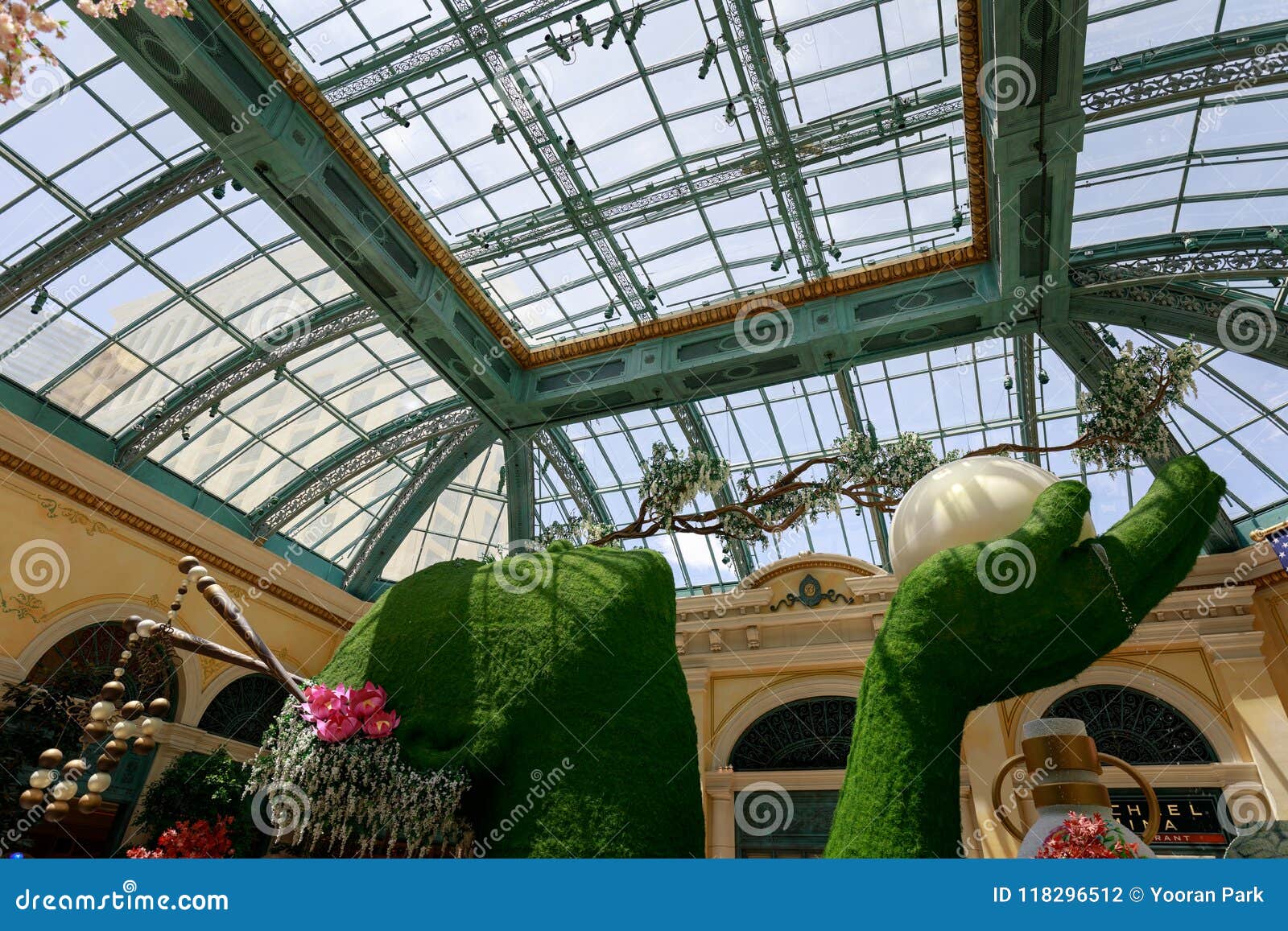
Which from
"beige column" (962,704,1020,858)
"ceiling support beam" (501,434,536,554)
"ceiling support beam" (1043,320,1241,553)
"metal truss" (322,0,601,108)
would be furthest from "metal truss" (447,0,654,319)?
"beige column" (962,704,1020,858)

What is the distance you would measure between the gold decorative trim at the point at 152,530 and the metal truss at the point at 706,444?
27.9 ft

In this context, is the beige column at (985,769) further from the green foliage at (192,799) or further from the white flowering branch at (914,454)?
the green foliage at (192,799)

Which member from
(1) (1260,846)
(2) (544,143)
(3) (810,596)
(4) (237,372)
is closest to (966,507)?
(1) (1260,846)

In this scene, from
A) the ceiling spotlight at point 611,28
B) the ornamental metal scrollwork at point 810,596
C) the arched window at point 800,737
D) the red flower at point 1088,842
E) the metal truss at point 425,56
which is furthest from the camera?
the ornamental metal scrollwork at point 810,596

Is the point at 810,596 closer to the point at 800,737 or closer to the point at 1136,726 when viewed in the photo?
the point at 800,737

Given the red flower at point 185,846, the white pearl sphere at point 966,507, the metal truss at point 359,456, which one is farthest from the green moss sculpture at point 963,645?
the metal truss at point 359,456

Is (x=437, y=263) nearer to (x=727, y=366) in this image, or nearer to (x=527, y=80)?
(x=527, y=80)

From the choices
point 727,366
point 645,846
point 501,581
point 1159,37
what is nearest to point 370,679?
point 501,581

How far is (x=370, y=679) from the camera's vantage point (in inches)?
160

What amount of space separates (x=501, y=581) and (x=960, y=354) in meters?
13.7

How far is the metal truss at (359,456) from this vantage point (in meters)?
16.4

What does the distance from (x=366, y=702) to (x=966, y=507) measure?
10.0 ft

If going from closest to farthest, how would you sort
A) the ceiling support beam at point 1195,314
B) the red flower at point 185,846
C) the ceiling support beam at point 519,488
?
the red flower at point 185,846
the ceiling support beam at point 1195,314
the ceiling support beam at point 519,488

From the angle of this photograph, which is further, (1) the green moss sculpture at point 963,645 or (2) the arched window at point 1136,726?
(2) the arched window at point 1136,726
